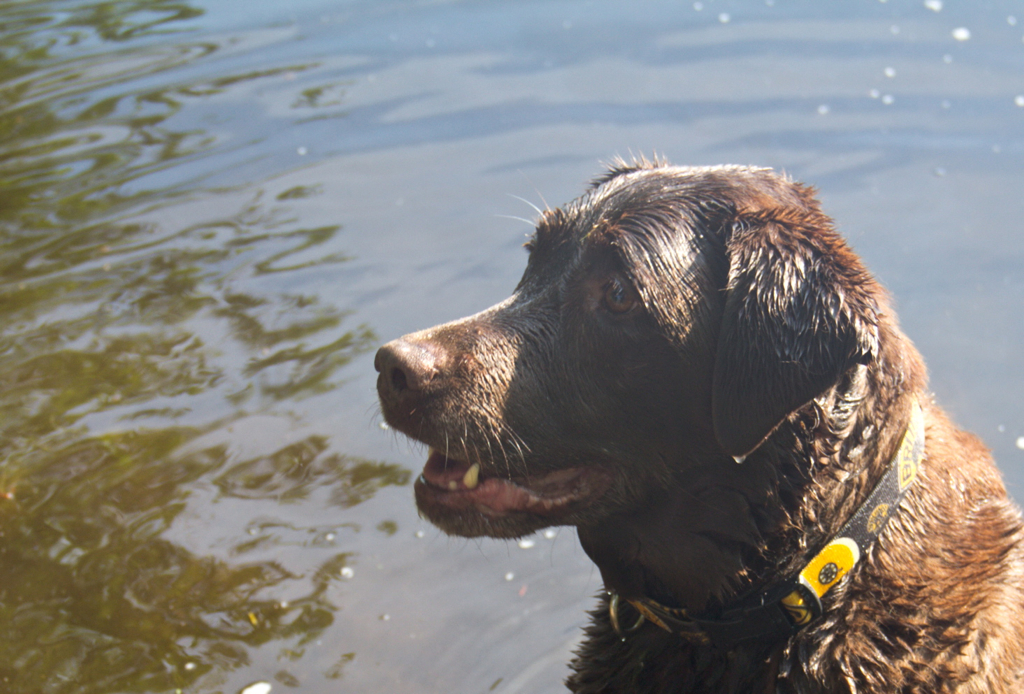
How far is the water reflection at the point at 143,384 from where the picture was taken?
14.6 ft

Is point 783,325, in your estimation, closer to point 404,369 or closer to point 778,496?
point 778,496

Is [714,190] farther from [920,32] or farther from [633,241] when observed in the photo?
[920,32]

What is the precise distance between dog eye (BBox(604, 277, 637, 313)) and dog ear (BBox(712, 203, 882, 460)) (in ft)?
1.00

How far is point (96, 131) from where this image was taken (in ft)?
30.2

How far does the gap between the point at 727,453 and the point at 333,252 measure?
5175 mm

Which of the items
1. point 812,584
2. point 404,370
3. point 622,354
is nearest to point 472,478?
point 404,370

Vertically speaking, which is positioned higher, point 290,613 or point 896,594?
point 896,594

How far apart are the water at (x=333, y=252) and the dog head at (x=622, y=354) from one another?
4.61 ft

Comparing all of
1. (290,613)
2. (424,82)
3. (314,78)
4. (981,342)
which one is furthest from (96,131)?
Result: (981,342)

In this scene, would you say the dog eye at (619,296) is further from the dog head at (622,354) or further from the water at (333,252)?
the water at (333,252)

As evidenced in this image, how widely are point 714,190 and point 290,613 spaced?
2.83m

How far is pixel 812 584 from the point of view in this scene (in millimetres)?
2863

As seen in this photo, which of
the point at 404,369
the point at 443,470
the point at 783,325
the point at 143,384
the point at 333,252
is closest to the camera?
the point at 783,325

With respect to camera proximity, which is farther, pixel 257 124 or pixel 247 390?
pixel 257 124
